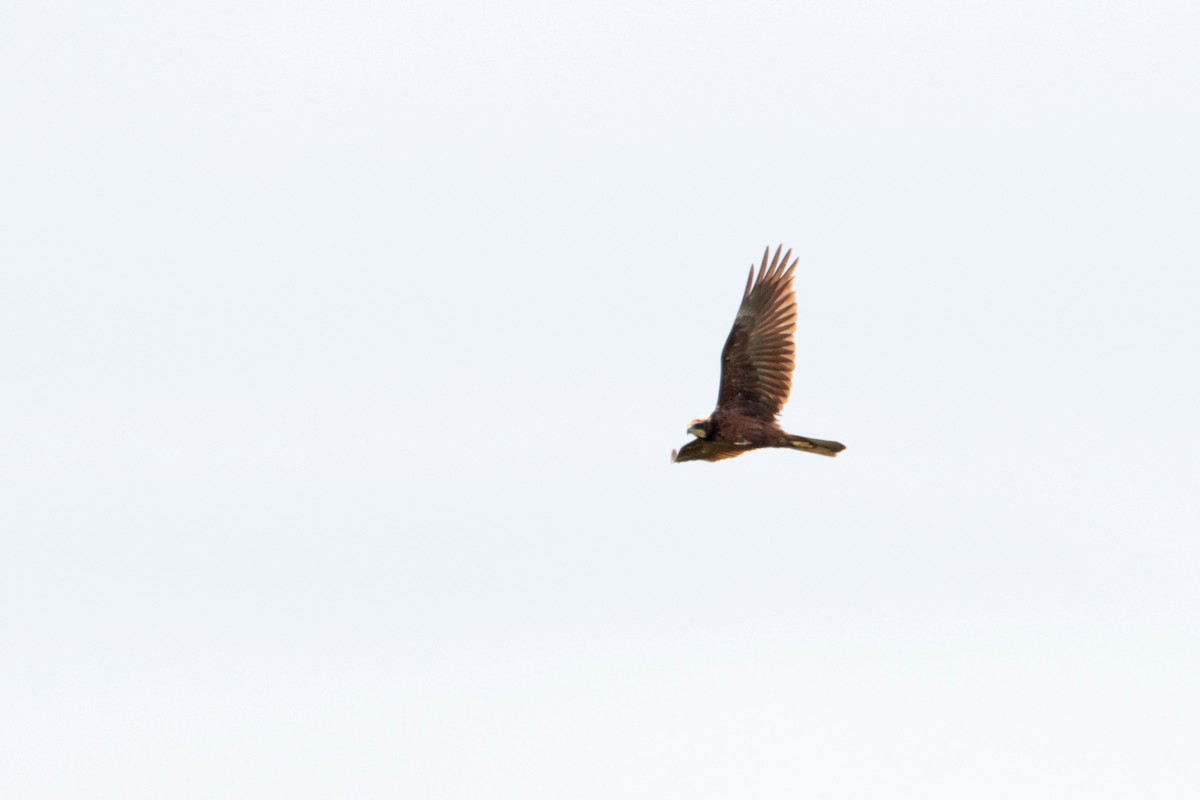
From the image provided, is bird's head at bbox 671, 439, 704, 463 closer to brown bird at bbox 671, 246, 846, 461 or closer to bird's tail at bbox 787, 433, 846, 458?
brown bird at bbox 671, 246, 846, 461

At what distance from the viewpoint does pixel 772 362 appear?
66.5ft

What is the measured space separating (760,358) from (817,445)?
198 cm

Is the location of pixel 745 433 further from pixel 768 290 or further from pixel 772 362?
pixel 768 290


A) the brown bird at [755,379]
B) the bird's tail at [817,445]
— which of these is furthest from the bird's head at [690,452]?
the bird's tail at [817,445]

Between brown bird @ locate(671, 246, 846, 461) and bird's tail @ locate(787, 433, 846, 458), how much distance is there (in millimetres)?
16

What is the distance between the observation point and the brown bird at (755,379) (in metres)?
19.6

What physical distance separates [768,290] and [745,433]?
8.98 ft

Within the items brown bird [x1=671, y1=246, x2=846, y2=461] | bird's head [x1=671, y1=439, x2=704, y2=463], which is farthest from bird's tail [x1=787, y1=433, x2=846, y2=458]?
bird's head [x1=671, y1=439, x2=704, y2=463]

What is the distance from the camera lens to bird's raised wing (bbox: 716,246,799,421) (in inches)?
792

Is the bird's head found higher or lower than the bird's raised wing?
lower

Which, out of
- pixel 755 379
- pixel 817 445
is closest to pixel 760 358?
pixel 755 379

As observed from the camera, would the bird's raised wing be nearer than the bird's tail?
No

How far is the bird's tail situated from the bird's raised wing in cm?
73

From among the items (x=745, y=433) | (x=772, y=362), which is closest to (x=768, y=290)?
(x=772, y=362)
